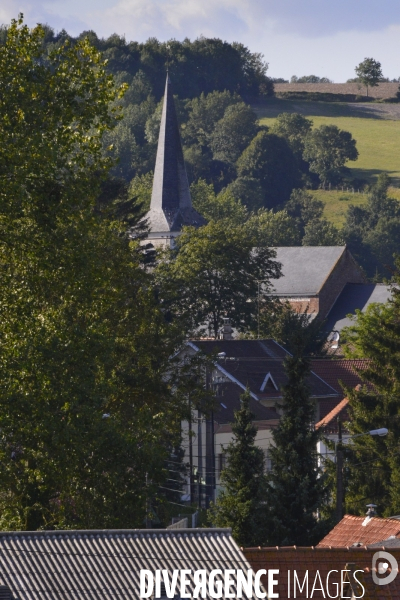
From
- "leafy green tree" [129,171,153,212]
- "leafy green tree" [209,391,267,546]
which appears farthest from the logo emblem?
"leafy green tree" [129,171,153,212]

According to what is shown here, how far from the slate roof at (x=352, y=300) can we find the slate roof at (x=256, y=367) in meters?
30.1

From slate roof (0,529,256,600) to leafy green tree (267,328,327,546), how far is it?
11.8 metres

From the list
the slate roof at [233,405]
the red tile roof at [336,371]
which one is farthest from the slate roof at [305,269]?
the slate roof at [233,405]

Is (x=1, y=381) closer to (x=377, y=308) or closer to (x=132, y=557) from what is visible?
(x=132, y=557)

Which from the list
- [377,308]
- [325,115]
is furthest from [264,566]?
[325,115]

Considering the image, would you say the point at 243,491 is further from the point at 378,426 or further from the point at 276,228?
the point at 276,228

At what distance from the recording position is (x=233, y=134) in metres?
146

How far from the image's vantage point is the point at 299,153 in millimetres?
141500

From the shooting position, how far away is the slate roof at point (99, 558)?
1122 cm

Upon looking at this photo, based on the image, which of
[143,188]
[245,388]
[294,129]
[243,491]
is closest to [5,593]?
[243,491]

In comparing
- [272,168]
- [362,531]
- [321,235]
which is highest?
[272,168]

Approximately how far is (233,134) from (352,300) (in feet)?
229

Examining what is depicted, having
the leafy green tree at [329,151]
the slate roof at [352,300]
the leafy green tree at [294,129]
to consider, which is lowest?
the slate roof at [352,300]

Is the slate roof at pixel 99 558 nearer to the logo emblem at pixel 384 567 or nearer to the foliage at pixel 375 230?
the logo emblem at pixel 384 567
